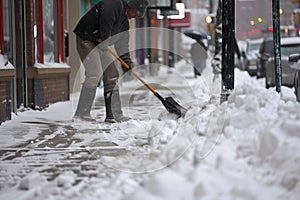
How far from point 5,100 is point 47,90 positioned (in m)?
2.68

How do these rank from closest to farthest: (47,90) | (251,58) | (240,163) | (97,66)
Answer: (240,163)
(97,66)
(47,90)
(251,58)

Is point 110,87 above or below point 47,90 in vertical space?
above

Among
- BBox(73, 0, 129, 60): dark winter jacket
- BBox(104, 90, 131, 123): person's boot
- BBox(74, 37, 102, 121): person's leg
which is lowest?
BBox(104, 90, 131, 123): person's boot

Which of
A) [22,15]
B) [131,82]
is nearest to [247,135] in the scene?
[22,15]

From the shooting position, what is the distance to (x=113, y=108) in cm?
875

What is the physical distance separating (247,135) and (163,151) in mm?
711

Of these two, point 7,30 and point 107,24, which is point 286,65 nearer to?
point 7,30

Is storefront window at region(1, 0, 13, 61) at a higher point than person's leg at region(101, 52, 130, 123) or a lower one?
higher

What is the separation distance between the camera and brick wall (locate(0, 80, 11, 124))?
26.7 ft

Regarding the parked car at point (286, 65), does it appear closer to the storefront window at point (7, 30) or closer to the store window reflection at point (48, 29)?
the store window reflection at point (48, 29)

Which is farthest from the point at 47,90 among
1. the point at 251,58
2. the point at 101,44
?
the point at 251,58

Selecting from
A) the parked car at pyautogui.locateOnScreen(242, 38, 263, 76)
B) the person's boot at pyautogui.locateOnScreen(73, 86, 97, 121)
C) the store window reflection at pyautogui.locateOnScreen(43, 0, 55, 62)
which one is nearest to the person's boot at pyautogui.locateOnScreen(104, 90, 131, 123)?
the person's boot at pyautogui.locateOnScreen(73, 86, 97, 121)

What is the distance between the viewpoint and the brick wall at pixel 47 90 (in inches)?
398

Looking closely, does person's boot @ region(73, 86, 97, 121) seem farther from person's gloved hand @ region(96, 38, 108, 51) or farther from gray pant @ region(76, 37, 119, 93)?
person's gloved hand @ region(96, 38, 108, 51)
